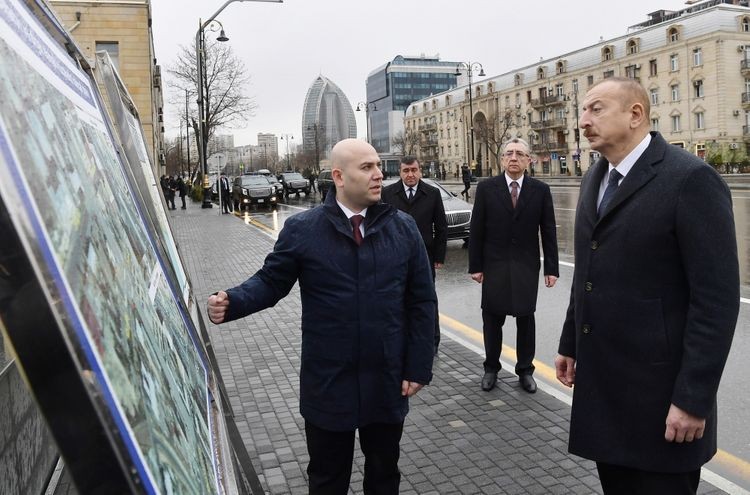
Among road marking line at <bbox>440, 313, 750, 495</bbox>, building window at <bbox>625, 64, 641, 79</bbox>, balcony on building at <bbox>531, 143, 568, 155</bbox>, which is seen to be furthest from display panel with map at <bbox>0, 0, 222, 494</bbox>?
balcony on building at <bbox>531, 143, 568, 155</bbox>

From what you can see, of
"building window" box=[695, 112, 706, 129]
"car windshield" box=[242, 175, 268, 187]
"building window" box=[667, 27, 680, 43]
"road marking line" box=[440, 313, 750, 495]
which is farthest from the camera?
"building window" box=[667, 27, 680, 43]

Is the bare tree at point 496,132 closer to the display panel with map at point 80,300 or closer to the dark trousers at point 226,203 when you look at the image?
the dark trousers at point 226,203

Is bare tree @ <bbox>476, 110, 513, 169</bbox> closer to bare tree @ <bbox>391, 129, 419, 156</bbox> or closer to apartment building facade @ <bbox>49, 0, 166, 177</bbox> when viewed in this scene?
bare tree @ <bbox>391, 129, 419, 156</bbox>

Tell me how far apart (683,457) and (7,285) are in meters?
2.44

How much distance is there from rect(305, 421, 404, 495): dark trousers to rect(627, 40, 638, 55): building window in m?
73.5

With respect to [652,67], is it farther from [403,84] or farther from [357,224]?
[403,84]

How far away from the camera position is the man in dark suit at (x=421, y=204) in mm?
Answer: 6465

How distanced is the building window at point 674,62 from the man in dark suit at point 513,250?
66.3m


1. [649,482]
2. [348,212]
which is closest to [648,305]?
[649,482]

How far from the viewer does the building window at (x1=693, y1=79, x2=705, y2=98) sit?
6133 cm

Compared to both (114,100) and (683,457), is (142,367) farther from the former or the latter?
(114,100)

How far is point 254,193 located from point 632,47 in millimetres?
52459

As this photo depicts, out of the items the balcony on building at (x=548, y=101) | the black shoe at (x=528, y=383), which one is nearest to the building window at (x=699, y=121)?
the balcony on building at (x=548, y=101)

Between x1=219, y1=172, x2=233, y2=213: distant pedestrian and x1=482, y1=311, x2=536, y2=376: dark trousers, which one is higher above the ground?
x1=219, y1=172, x2=233, y2=213: distant pedestrian
